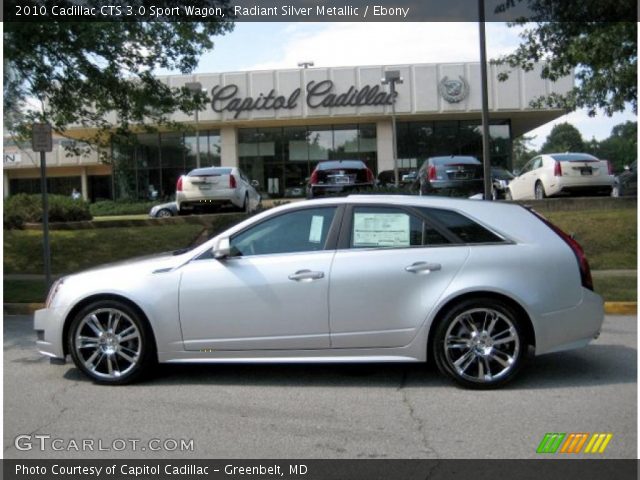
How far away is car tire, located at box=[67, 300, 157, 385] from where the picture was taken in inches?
225

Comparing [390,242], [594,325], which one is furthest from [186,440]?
[594,325]

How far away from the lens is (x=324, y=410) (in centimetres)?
509

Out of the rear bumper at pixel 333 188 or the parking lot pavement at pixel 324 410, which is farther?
the rear bumper at pixel 333 188

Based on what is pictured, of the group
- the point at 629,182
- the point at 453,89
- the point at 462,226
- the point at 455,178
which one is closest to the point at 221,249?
the point at 462,226

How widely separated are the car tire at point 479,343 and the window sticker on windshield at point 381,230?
2.50 feet

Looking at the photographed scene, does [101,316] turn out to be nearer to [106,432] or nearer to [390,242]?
[106,432]

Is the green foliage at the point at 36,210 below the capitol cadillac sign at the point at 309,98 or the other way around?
below

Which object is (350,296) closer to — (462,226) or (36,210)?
(462,226)

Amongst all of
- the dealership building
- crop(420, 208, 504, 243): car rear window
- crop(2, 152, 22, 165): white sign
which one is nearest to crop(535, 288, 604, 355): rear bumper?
crop(420, 208, 504, 243): car rear window

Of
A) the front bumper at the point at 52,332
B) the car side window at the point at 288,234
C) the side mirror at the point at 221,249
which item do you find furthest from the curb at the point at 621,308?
the front bumper at the point at 52,332

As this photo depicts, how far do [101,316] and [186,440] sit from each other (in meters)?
1.78

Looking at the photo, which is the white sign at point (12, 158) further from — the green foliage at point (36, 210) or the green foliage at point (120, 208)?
the green foliage at point (36, 210)

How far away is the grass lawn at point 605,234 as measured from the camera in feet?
41.2

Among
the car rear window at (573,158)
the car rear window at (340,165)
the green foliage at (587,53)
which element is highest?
the green foliage at (587,53)
